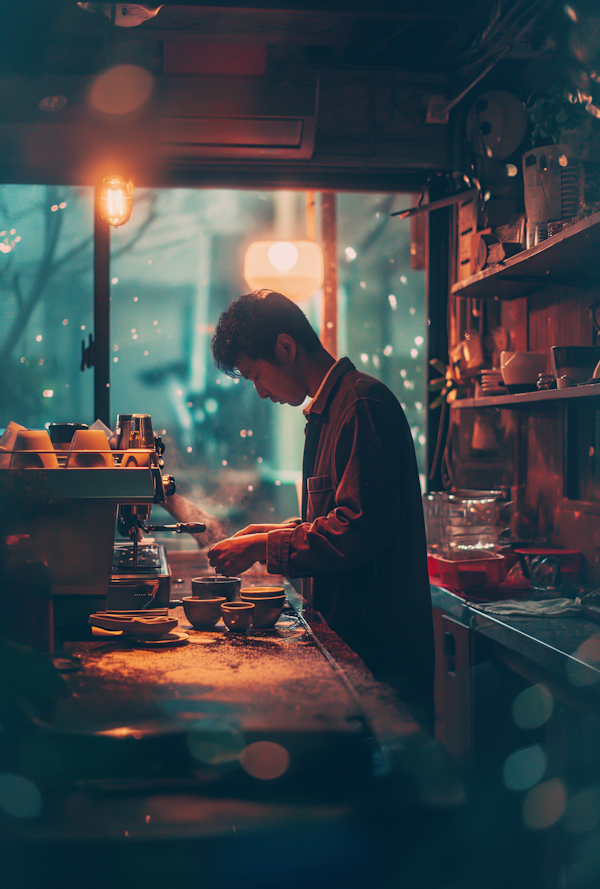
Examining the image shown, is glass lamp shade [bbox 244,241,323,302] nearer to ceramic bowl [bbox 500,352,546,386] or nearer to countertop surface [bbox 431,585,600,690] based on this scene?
ceramic bowl [bbox 500,352,546,386]

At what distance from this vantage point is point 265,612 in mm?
1573

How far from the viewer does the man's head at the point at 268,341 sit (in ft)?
6.07

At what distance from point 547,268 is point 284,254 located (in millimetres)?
1000

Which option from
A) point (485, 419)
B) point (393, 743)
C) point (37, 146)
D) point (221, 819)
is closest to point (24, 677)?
point (221, 819)

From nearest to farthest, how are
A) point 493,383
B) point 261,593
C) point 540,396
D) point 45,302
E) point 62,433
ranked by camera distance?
1. point 261,593
2. point 62,433
3. point 540,396
4. point 493,383
5. point 45,302

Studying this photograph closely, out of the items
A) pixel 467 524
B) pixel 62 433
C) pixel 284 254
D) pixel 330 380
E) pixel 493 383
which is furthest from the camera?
pixel 284 254

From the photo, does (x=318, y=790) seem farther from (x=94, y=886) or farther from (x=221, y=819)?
(x=94, y=886)

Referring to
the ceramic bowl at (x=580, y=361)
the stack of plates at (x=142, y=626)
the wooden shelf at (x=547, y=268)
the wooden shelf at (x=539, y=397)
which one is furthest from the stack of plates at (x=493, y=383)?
the stack of plates at (x=142, y=626)

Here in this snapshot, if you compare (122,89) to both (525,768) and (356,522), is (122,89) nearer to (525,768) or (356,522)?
(356,522)

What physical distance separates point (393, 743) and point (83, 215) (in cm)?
295

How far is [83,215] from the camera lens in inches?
129

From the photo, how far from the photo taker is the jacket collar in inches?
72.1

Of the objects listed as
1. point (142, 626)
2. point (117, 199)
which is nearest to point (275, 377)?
point (142, 626)

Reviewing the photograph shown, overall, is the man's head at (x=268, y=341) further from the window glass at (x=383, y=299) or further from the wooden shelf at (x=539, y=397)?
the window glass at (x=383, y=299)
